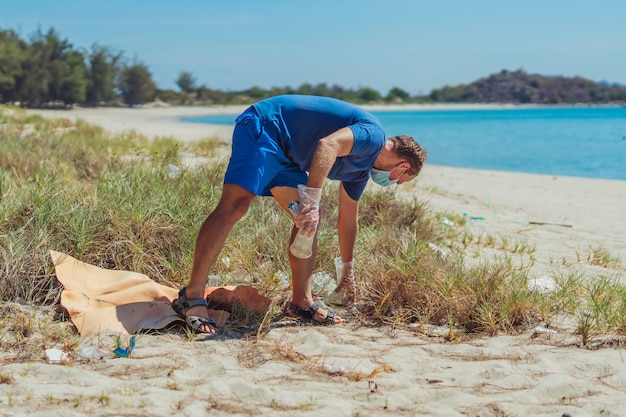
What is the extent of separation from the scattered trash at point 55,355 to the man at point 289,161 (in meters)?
0.70

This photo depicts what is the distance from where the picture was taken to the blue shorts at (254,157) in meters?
3.75

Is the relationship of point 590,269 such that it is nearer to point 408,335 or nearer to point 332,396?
point 408,335

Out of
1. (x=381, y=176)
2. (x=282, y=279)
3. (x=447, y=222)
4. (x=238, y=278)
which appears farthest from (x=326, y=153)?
(x=447, y=222)

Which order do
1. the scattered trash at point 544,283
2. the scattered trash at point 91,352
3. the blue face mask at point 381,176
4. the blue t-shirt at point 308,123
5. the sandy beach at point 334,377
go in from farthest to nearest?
1. the scattered trash at point 544,283
2. the blue face mask at point 381,176
3. the blue t-shirt at point 308,123
4. the scattered trash at point 91,352
5. the sandy beach at point 334,377

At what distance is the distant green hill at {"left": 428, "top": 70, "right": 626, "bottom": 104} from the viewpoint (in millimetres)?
99062

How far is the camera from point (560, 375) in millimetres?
3205

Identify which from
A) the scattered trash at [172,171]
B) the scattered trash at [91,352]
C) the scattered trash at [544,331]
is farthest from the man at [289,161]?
the scattered trash at [172,171]

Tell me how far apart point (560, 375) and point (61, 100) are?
38.9m

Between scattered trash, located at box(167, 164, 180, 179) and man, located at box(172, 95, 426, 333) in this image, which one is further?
scattered trash, located at box(167, 164, 180, 179)

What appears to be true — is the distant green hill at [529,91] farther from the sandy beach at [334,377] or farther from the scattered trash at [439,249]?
the sandy beach at [334,377]

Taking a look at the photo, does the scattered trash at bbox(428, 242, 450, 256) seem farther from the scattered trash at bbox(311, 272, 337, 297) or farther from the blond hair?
the blond hair

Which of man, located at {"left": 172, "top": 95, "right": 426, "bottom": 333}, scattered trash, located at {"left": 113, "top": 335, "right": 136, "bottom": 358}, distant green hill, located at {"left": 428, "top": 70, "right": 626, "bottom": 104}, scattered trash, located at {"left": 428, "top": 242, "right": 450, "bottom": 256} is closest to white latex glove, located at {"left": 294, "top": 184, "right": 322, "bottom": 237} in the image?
man, located at {"left": 172, "top": 95, "right": 426, "bottom": 333}

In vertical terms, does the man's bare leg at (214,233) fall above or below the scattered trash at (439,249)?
above

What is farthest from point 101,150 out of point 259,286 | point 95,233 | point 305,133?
point 305,133
